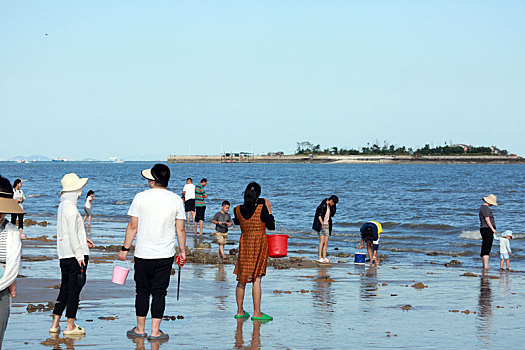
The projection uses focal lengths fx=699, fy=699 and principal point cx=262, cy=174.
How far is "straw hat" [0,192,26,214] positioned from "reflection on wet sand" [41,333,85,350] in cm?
279

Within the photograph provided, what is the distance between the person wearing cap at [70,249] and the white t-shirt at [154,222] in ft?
2.11

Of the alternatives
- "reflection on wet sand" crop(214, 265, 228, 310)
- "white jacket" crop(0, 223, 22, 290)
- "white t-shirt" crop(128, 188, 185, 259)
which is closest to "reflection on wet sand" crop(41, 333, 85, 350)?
"white t-shirt" crop(128, 188, 185, 259)

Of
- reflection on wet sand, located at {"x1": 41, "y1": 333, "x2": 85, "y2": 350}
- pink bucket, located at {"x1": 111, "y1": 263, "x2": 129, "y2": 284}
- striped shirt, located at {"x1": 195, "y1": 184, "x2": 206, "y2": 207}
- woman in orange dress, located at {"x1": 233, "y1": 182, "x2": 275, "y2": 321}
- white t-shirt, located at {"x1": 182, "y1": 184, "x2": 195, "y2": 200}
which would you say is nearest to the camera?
reflection on wet sand, located at {"x1": 41, "y1": 333, "x2": 85, "y2": 350}

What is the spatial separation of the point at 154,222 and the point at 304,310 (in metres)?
3.46

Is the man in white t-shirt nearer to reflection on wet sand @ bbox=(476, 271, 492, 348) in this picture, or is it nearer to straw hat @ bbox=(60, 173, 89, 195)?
reflection on wet sand @ bbox=(476, 271, 492, 348)

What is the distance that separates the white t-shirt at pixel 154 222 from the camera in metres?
7.77

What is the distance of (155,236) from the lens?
777 cm

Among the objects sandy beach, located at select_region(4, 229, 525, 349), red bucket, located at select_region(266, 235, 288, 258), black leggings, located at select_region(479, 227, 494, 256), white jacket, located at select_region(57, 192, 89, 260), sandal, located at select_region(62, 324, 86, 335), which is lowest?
sandy beach, located at select_region(4, 229, 525, 349)

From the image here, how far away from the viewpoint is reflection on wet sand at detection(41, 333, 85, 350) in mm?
7586

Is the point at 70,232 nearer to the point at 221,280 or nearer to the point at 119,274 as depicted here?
the point at 119,274

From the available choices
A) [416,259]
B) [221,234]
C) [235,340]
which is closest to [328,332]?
[235,340]

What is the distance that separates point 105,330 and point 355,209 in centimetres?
3842

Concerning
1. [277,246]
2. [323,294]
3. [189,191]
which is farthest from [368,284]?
[189,191]

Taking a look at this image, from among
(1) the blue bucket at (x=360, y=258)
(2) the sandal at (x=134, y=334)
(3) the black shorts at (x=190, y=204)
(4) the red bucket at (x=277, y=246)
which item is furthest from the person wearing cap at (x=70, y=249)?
(3) the black shorts at (x=190, y=204)
